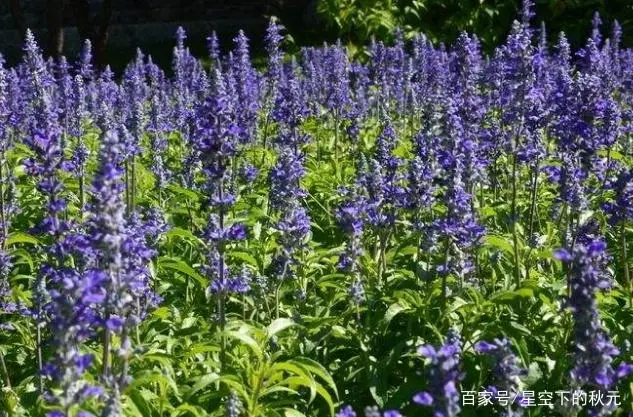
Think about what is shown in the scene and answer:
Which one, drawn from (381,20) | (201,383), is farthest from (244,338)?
(381,20)

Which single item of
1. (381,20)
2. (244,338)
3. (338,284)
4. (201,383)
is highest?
(381,20)

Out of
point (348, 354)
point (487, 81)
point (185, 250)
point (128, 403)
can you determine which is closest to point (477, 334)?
point (348, 354)

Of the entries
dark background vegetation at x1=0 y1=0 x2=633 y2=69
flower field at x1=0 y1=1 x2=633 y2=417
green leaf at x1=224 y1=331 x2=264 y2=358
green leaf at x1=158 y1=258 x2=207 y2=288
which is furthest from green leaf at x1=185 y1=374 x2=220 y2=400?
dark background vegetation at x1=0 y1=0 x2=633 y2=69

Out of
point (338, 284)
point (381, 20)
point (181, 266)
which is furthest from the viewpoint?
point (381, 20)

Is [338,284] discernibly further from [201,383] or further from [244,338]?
[201,383]

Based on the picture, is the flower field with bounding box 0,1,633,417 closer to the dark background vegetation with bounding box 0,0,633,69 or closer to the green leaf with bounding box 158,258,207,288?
the green leaf with bounding box 158,258,207,288

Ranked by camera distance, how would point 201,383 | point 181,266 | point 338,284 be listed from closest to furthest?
Result: point 201,383 < point 181,266 < point 338,284

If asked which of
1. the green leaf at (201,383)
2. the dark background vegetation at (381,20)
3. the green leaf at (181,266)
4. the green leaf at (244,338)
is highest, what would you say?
the dark background vegetation at (381,20)

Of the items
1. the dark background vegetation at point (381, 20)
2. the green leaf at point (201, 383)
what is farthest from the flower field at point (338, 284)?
the dark background vegetation at point (381, 20)

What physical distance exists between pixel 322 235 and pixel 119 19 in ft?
77.6

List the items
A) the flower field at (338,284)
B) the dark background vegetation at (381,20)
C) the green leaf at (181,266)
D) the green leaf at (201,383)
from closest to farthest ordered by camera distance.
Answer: the flower field at (338,284), the green leaf at (201,383), the green leaf at (181,266), the dark background vegetation at (381,20)

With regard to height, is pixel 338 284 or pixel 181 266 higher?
pixel 181 266

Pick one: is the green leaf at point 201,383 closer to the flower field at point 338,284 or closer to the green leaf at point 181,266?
the flower field at point 338,284

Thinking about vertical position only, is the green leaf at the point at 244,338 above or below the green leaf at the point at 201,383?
above
